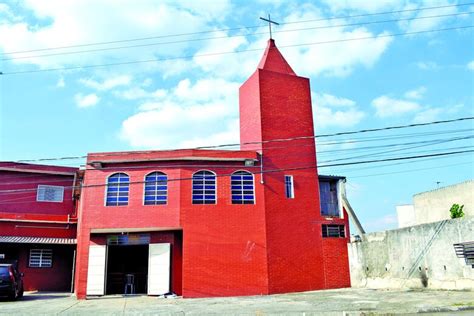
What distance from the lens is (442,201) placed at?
2952cm

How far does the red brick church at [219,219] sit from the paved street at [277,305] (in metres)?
1.40

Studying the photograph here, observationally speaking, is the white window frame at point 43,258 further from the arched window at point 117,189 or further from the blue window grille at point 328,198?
the blue window grille at point 328,198

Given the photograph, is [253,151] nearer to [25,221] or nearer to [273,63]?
[273,63]

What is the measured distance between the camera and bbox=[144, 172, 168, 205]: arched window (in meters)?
19.4

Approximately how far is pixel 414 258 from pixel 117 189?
13.0m

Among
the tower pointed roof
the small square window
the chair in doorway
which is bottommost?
the chair in doorway

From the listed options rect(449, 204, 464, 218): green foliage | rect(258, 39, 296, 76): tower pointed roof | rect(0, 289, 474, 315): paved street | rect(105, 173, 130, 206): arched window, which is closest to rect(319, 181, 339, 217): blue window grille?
rect(0, 289, 474, 315): paved street

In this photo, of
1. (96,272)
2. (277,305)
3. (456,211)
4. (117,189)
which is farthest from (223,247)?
(456,211)

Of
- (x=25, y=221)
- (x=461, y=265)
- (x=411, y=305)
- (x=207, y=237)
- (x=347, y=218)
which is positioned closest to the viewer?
(x=411, y=305)

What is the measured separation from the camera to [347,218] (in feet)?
71.5

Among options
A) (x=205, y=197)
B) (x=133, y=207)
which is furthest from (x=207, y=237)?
(x=133, y=207)

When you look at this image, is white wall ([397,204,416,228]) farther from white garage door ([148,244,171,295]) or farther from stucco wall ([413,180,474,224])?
white garage door ([148,244,171,295])

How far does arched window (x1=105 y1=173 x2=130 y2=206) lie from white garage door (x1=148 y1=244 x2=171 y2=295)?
8.32 feet

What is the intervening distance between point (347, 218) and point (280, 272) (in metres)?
4.83
